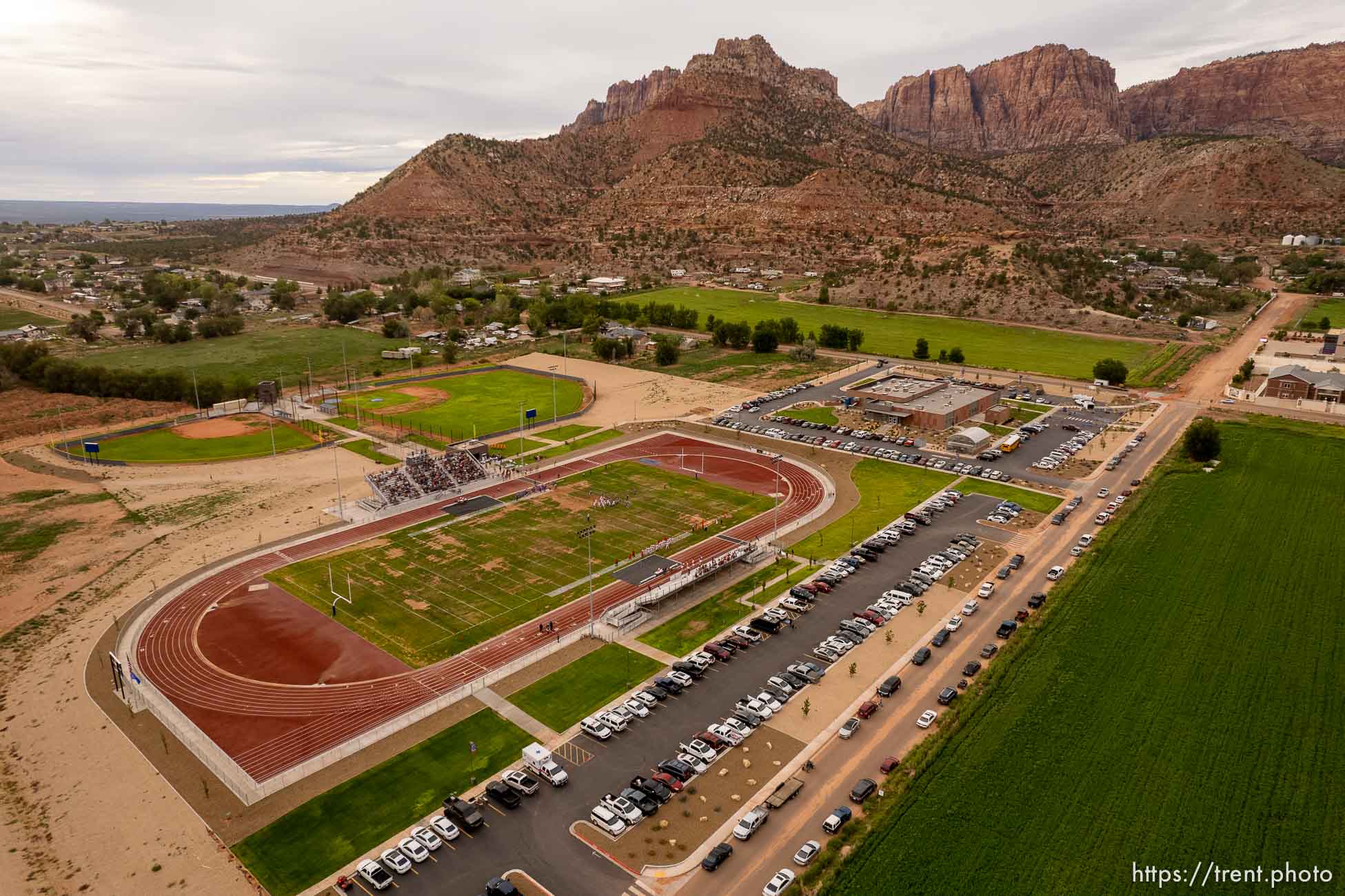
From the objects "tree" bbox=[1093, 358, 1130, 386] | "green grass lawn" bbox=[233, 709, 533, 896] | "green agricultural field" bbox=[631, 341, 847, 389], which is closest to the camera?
"green grass lawn" bbox=[233, 709, 533, 896]

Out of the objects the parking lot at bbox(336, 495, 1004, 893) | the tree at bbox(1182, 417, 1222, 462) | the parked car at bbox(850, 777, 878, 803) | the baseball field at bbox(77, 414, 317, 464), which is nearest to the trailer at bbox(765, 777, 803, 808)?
the parked car at bbox(850, 777, 878, 803)

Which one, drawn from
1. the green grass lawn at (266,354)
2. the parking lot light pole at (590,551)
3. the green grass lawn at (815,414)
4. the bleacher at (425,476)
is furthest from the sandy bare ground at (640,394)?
the parking lot light pole at (590,551)

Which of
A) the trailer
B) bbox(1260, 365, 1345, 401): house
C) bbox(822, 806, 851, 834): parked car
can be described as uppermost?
bbox(1260, 365, 1345, 401): house

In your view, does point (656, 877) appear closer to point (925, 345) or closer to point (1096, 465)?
point (1096, 465)

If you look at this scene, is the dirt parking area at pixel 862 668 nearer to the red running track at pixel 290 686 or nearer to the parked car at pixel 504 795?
the parked car at pixel 504 795

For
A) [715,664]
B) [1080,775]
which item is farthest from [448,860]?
[1080,775]

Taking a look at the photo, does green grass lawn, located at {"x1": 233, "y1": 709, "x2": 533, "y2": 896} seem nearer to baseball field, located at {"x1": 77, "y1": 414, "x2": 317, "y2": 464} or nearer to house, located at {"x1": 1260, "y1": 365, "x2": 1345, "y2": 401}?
baseball field, located at {"x1": 77, "y1": 414, "x2": 317, "y2": 464}

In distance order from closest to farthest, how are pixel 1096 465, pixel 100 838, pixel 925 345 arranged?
pixel 100 838 < pixel 1096 465 < pixel 925 345
